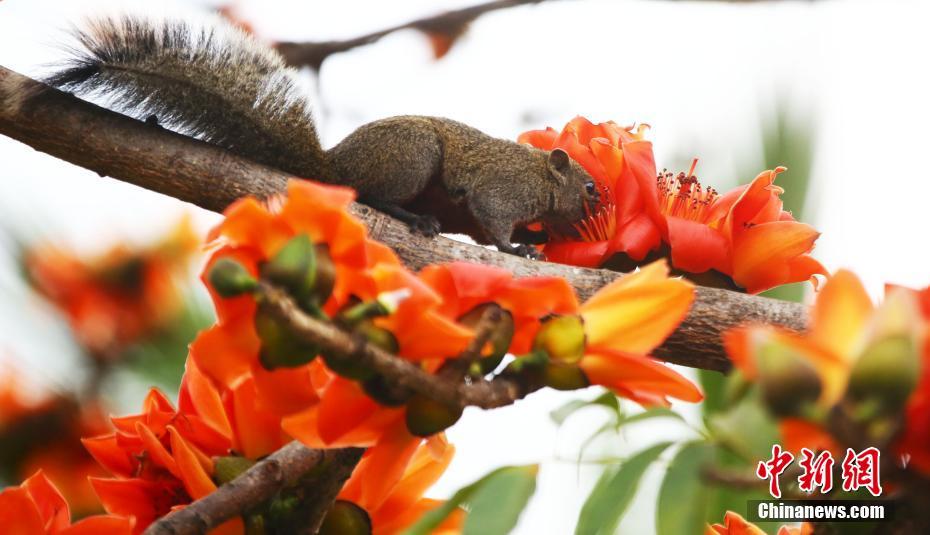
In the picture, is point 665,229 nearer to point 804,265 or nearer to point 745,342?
point 804,265

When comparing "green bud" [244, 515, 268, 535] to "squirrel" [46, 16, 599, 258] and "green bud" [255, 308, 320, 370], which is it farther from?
"squirrel" [46, 16, 599, 258]

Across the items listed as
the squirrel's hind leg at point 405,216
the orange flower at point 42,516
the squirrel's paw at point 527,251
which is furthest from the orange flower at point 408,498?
the squirrel's paw at point 527,251

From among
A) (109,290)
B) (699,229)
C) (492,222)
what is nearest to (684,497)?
(699,229)

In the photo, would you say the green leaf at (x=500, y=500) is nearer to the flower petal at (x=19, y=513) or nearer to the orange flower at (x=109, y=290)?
the flower petal at (x=19, y=513)

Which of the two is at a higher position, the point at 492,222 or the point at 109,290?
the point at 109,290

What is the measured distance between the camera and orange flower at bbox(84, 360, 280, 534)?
21.7 inches

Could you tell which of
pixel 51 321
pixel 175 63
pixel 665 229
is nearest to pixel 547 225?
pixel 175 63

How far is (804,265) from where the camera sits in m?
0.92

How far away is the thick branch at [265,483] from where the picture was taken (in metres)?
0.49

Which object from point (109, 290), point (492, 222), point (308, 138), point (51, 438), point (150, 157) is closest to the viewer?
point (51, 438)

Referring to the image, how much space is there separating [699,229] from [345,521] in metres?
0.50

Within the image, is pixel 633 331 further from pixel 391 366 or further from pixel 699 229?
pixel 699 229

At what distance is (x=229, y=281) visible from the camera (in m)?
0.32

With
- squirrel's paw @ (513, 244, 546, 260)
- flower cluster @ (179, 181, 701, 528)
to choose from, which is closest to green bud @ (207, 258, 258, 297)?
flower cluster @ (179, 181, 701, 528)
